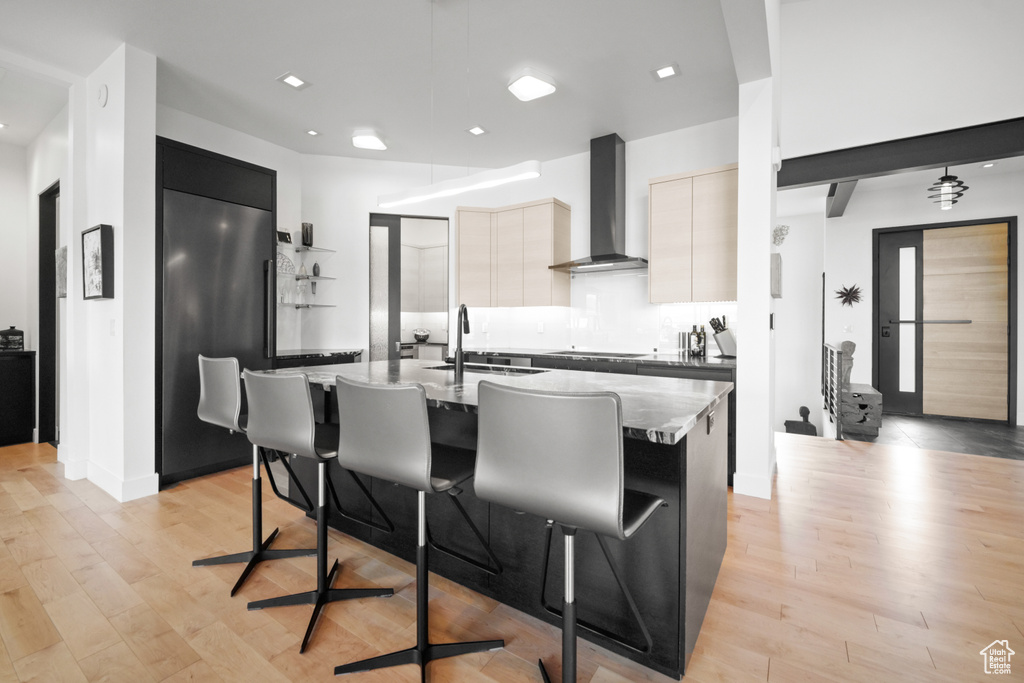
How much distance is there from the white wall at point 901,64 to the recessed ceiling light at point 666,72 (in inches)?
34.9

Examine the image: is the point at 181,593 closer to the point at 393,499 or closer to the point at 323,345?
the point at 393,499

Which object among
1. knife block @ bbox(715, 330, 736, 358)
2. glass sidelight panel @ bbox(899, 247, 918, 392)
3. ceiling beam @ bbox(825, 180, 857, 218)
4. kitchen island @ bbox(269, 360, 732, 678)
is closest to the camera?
kitchen island @ bbox(269, 360, 732, 678)

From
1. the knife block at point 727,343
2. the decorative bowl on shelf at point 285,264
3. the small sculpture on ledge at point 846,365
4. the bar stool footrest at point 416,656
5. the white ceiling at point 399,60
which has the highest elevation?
the white ceiling at point 399,60

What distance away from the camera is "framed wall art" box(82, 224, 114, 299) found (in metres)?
3.16

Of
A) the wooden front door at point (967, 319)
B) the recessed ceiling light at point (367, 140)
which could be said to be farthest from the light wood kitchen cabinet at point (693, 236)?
the wooden front door at point (967, 319)

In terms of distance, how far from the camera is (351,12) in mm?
2727

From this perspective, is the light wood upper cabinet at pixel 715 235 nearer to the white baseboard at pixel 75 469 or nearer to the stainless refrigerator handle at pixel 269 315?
the stainless refrigerator handle at pixel 269 315

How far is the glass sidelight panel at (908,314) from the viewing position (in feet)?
20.7

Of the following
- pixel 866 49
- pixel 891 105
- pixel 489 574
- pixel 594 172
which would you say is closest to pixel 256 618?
pixel 489 574

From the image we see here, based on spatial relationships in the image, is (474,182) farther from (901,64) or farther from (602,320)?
(901,64)

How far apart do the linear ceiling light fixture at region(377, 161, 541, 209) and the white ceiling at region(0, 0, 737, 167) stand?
955mm

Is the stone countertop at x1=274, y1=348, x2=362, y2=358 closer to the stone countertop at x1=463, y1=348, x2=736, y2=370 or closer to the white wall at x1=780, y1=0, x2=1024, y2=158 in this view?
the stone countertop at x1=463, y1=348, x2=736, y2=370

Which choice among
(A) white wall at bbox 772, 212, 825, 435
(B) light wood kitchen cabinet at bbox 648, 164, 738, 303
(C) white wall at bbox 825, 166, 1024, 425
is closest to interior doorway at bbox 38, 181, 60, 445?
(B) light wood kitchen cabinet at bbox 648, 164, 738, 303

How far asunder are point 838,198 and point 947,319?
226cm
